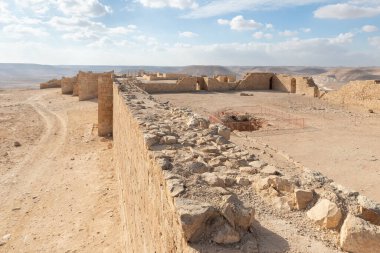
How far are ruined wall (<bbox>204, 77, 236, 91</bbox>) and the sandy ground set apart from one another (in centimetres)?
1032

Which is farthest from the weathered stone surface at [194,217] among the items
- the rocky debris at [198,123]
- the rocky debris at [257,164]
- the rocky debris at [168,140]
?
the rocky debris at [198,123]

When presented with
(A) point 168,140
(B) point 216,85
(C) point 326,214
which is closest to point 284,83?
(B) point 216,85

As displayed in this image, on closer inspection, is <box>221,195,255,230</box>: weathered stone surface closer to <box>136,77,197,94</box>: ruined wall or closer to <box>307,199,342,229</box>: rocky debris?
<box>307,199,342,229</box>: rocky debris

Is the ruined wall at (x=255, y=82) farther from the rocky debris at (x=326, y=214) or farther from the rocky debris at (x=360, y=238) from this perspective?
the rocky debris at (x=360, y=238)

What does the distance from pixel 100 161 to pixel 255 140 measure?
18.2ft

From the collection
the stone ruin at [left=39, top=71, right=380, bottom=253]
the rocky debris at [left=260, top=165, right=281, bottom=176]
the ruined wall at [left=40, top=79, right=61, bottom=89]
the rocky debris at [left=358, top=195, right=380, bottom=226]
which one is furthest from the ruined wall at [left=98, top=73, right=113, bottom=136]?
the ruined wall at [left=40, top=79, right=61, bottom=89]

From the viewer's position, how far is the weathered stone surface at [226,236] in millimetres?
2285

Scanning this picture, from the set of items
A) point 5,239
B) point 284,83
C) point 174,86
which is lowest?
point 5,239

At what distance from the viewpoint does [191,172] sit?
340 centimetres

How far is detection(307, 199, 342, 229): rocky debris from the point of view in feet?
8.68

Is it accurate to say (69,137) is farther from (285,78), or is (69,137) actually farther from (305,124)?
(285,78)

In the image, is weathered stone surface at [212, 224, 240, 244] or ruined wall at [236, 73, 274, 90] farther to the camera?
ruined wall at [236, 73, 274, 90]

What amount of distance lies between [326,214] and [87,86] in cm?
2339

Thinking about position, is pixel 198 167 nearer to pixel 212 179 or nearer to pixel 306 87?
pixel 212 179
